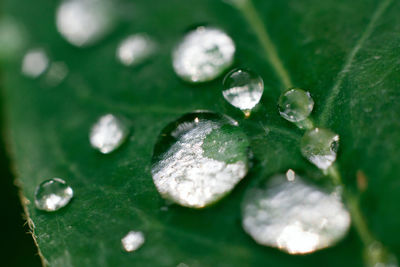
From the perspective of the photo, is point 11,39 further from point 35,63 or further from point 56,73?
point 56,73

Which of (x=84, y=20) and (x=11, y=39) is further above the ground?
(x=11, y=39)

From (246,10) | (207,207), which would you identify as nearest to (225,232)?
(207,207)

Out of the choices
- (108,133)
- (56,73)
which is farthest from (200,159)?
(56,73)

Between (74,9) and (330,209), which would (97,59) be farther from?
(330,209)

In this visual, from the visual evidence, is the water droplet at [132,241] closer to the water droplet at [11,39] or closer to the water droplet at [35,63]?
the water droplet at [35,63]

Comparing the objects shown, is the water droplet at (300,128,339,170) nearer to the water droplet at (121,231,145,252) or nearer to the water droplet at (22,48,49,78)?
the water droplet at (121,231,145,252)

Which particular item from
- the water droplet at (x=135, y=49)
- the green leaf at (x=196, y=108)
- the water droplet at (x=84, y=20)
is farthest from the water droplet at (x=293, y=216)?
the water droplet at (x=84, y=20)
